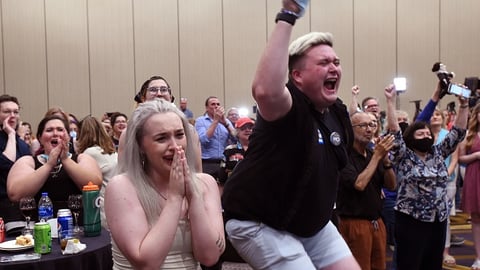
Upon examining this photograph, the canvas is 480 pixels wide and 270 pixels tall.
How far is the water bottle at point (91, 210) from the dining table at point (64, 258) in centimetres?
8

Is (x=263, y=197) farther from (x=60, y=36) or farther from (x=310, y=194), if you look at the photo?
(x=60, y=36)

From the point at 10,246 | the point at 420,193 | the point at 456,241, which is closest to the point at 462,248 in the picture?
the point at 456,241

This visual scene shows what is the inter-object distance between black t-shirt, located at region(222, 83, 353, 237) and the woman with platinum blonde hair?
0.49ft

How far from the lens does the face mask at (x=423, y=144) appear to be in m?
3.46

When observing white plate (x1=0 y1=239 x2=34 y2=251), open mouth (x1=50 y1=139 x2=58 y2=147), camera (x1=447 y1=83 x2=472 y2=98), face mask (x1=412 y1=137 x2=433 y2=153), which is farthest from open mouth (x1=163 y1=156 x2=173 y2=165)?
camera (x1=447 y1=83 x2=472 y2=98)

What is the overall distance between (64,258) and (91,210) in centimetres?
42

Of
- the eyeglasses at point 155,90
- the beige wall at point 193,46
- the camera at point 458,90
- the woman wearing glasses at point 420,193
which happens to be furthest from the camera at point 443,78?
the beige wall at point 193,46

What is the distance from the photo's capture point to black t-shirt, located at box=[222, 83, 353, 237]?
1743 millimetres

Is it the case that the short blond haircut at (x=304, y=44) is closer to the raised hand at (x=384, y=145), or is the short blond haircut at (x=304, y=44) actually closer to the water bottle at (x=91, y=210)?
the water bottle at (x=91, y=210)

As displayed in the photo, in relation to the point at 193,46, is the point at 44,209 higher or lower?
lower

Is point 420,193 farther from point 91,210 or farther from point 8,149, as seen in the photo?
point 8,149

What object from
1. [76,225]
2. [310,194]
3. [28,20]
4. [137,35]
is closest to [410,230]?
[310,194]

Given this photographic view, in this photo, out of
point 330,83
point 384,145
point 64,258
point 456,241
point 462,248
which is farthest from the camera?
point 456,241

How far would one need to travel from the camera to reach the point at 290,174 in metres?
1.78
